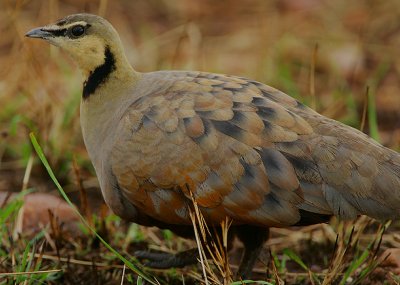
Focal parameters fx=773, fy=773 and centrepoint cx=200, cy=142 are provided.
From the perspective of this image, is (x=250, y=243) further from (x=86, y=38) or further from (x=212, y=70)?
(x=212, y=70)

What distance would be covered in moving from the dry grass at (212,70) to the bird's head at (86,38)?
2.01 feet

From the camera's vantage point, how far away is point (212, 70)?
20.7ft

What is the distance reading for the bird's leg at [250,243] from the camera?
3.75m

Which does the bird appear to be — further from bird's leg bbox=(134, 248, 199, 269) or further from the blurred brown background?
the blurred brown background

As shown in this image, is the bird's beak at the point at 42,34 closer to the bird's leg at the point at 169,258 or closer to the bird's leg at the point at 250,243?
the bird's leg at the point at 169,258

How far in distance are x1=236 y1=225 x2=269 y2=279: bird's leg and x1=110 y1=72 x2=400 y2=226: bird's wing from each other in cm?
37

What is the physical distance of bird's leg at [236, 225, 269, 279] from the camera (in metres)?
3.75

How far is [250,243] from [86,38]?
4.33 ft

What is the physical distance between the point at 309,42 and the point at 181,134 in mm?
3830

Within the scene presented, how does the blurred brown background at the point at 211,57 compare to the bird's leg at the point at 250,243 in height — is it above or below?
above

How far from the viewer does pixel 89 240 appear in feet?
13.8

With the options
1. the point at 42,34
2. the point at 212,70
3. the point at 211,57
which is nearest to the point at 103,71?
the point at 42,34

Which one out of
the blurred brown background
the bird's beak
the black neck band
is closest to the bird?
the black neck band

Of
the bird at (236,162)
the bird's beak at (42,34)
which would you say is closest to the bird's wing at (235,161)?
the bird at (236,162)
